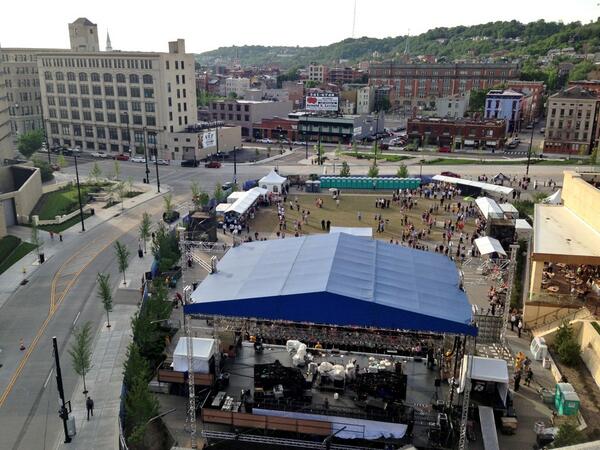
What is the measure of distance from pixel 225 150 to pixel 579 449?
79123 millimetres

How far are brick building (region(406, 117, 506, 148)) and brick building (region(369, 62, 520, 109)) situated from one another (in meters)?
51.7

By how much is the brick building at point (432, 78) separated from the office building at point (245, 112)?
160 feet

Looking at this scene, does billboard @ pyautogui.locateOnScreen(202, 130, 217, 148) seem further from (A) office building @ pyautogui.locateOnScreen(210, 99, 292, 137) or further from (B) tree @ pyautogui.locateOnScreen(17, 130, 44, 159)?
(B) tree @ pyautogui.locateOnScreen(17, 130, 44, 159)

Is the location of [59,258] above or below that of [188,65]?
below

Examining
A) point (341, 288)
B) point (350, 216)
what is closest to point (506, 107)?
Result: point (350, 216)

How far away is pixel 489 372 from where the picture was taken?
67.7ft

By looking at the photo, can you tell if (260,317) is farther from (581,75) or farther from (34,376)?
(581,75)

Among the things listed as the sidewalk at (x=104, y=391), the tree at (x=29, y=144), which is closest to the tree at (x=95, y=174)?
the tree at (x=29, y=144)

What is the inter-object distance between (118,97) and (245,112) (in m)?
26.3

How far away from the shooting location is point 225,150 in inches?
3280

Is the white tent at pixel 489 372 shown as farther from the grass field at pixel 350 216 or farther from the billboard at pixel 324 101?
the billboard at pixel 324 101

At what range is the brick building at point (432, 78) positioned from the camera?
5364 inches

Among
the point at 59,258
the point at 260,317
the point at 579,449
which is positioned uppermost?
the point at 579,449

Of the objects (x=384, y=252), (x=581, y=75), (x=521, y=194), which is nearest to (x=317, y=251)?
(x=384, y=252)
